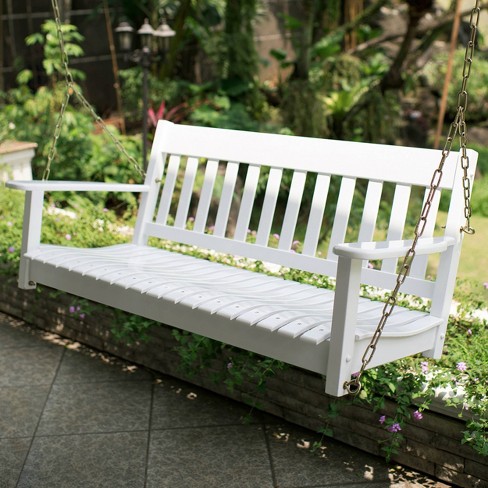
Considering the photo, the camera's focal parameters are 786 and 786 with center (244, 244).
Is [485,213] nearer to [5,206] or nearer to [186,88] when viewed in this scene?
[186,88]

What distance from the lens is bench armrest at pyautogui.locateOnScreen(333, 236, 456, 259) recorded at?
2.17m

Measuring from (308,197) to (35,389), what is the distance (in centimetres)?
464

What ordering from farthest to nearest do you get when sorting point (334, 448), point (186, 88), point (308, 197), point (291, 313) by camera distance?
point (186, 88) < point (308, 197) < point (334, 448) < point (291, 313)

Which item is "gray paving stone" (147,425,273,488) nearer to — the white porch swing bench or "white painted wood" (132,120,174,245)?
the white porch swing bench

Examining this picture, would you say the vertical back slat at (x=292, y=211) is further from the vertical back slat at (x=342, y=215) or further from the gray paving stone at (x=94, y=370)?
the gray paving stone at (x=94, y=370)

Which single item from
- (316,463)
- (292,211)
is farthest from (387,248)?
(316,463)

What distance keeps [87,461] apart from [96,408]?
47cm

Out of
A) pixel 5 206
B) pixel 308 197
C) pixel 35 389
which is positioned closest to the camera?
pixel 35 389

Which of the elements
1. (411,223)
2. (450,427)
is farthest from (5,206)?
(411,223)

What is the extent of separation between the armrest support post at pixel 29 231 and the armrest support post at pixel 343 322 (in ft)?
4.91

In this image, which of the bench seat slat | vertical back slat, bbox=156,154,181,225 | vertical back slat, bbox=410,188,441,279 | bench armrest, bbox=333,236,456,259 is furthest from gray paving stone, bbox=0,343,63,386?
bench armrest, bbox=333,236,456,259

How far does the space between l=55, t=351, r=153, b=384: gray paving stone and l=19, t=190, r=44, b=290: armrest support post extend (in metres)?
0.66

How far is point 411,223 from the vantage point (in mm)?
7352

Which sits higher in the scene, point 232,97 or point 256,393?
point 232,97
